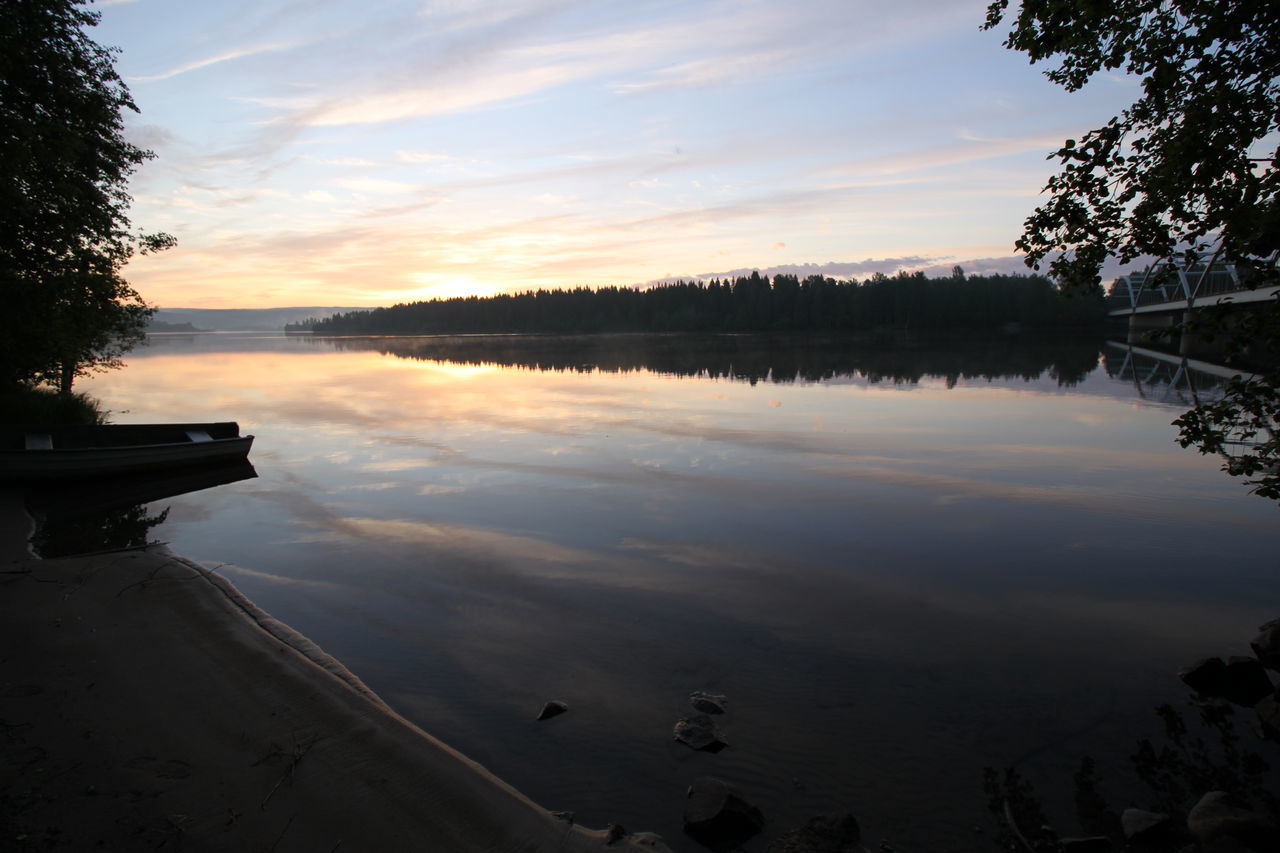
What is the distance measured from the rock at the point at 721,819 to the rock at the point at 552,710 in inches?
75.8

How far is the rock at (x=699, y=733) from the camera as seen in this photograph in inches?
255

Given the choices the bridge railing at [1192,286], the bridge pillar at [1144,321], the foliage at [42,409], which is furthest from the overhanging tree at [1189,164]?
the bridge pillar at [1144,321]

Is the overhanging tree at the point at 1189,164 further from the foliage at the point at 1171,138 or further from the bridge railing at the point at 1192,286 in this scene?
the bridge railing at the point at 1192,286

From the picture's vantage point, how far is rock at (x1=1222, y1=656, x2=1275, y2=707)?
719 centimetres

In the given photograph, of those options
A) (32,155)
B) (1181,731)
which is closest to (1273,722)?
(1181,731)

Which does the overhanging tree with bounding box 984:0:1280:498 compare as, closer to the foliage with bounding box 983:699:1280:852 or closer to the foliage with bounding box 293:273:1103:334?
the foliage with bounding box 983:699:1280:852

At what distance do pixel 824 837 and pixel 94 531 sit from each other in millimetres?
15022

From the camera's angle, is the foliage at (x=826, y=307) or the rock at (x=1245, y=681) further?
the foliage at (x=826, y=307)

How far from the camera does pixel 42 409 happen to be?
21250 millimetres

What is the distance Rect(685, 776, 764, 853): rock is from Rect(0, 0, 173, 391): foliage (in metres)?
19.9

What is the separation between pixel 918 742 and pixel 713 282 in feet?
618

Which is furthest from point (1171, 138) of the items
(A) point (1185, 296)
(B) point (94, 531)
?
(A) point (1185, 296)

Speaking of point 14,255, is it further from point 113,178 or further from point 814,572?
point 814,572

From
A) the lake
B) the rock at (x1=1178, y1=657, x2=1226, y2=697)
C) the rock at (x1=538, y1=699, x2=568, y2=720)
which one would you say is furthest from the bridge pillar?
the rock at (x1=538, y1=699, x2=568, y2=720)
